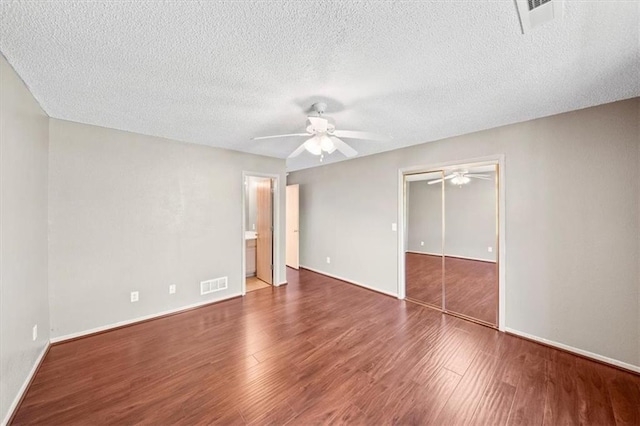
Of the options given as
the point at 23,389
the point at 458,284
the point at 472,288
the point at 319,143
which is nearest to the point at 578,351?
the point at 472,288

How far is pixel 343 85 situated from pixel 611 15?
5.04 feet

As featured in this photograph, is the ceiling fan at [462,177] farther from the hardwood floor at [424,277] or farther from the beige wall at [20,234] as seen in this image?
the beige wall at [20,234]

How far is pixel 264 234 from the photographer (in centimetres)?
484

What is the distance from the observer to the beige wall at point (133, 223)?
8.64 ft

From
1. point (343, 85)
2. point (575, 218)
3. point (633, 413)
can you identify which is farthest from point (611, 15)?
point (633, 413)

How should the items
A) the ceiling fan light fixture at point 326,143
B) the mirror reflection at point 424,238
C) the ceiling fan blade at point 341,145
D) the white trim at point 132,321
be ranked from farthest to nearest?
the mirror reflection at point 424,238
the white trim at point 132,321
the ceiling fan blade at point 341,145
the ceiling fan light fixture at point 326,143

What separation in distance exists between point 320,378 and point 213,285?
243cm

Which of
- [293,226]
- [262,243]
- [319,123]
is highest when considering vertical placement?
[319,123]

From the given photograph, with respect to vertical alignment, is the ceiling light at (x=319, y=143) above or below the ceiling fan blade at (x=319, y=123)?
below

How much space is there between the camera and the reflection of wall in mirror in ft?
10.2

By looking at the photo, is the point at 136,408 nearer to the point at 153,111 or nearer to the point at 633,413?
the point at 153,111

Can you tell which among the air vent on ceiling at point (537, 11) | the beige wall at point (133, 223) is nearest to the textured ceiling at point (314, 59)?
the air vent on ceiling at point (537, 11)

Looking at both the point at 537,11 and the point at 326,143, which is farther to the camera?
the point at 326,143

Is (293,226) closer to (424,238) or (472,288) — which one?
(424,238)
